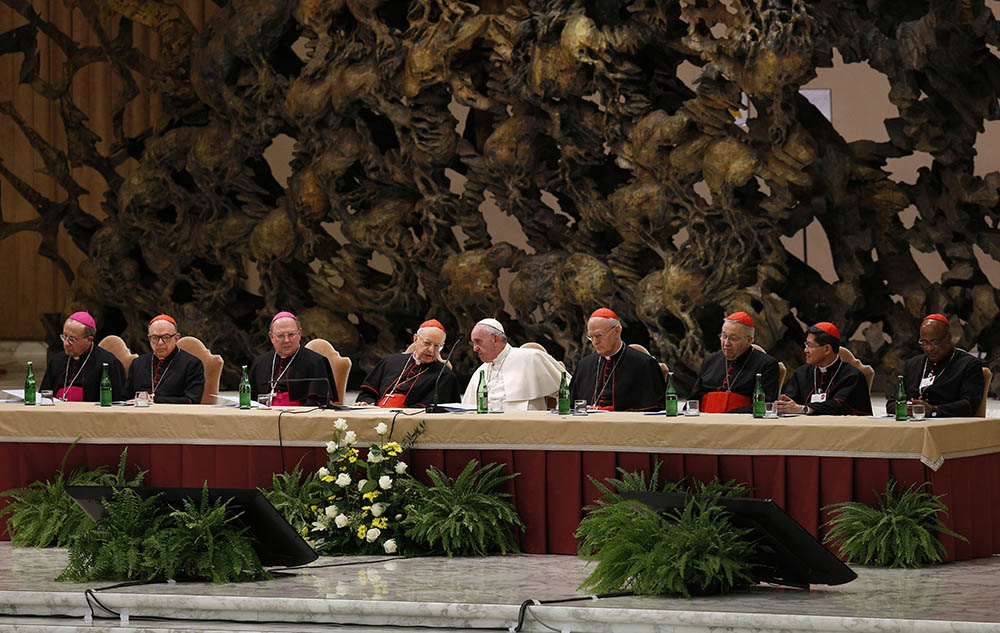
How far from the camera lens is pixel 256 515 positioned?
612cm

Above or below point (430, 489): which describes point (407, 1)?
above

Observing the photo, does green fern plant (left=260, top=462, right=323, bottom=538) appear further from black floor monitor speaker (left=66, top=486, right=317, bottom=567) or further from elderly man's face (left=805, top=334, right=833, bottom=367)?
elderly man's face (left=805, top=334, right=833, bottom=367)

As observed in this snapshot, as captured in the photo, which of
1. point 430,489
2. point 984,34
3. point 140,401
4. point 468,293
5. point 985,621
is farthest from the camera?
point 468,293

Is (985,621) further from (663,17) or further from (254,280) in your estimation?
(254,280)

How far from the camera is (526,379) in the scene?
8.63 m

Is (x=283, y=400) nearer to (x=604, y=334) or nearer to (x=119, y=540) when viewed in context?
(x=604, y=334)

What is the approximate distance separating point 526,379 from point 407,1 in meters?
6.87

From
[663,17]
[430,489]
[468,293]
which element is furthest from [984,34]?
[430,489]

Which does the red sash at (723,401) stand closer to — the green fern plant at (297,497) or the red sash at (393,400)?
the red sash at (393,400)

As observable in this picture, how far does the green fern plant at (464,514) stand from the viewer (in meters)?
6.68

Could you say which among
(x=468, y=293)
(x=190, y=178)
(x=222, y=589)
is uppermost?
(x=190, y=178)

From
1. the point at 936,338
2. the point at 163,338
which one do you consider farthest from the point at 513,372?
the point at 936,338

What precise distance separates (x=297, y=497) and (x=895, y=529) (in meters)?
2.85

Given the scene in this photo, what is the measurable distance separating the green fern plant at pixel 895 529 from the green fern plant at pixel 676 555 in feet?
2.33
